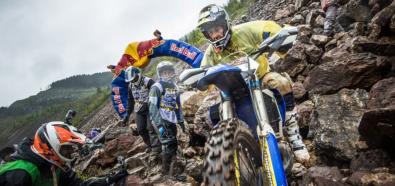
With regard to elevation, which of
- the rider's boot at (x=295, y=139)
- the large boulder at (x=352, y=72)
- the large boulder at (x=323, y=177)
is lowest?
the large boulder at (x=323, y=177)

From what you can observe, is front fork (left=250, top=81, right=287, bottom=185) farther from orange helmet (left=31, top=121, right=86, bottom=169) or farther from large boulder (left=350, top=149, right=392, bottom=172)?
orange helmet (left=31, top=121, right=86, bottom=169)

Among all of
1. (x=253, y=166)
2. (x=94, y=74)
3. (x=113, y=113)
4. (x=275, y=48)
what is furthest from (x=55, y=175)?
(x=94, y=74)

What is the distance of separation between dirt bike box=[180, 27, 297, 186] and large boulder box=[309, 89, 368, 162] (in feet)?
3.07

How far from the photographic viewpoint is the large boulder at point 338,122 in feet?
13.9

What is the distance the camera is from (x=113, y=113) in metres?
18.2

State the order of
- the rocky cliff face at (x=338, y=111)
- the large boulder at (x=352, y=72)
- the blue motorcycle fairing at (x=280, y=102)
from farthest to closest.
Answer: the large boulder at (x=352, y=72), the blue motorcycle fairing at (x=280, y=102), the rocky cliff face at (x=338, y=111)

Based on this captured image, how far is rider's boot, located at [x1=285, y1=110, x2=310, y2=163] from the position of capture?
3.63 metres

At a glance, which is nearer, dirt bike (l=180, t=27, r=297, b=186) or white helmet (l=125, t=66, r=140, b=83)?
dirt bike (l=180, t=27, r=297, b=186)

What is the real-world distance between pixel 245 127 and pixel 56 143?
9.15 feet

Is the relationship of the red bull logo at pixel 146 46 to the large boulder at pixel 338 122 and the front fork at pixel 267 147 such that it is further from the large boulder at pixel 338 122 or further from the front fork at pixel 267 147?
the front fork at pixel 267 147

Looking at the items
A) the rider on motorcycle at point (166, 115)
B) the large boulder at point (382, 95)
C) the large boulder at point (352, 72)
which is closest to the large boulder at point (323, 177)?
the large boulder at point (382, 95)

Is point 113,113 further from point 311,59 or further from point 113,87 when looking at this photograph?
point 311,59

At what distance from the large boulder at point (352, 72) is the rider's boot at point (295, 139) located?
5.78 feet

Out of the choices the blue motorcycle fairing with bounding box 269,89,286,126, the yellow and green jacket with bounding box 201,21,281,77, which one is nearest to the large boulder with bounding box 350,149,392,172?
the blue motorcycle fairing with bounding box 269,89,286,126
